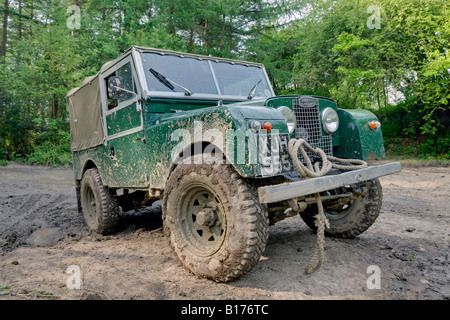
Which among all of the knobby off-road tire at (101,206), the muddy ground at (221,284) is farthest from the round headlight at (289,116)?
the knobby off-road tire at (101,206)

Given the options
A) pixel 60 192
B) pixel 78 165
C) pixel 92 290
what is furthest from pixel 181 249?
pixel 60 192

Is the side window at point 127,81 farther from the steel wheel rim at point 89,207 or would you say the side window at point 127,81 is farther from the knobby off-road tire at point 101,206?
the steel wheel rim at point 89,207

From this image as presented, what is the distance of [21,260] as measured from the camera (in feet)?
11.7

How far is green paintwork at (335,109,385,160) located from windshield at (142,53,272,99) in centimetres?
139

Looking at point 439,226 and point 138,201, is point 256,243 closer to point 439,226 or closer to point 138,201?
point 138,201

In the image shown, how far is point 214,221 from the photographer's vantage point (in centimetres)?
295

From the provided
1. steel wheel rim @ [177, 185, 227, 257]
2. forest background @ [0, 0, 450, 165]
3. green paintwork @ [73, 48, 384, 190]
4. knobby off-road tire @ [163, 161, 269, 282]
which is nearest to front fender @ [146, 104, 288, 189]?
green paintwork @ [73, 48, 384, 190]

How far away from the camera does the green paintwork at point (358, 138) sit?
12.2 ft

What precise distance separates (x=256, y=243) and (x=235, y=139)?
825 mm

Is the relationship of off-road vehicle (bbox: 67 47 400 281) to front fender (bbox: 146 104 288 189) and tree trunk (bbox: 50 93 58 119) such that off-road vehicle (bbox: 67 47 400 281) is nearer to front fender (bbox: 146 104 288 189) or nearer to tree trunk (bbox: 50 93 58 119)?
front fender (bbox: 146 104 288 189)

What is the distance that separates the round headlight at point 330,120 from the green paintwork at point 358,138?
0.25m

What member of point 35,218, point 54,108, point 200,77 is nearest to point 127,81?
point 200,77

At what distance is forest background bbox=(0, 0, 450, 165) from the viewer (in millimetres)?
14375

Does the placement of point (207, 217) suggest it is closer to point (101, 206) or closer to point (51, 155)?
point (101, 206)
